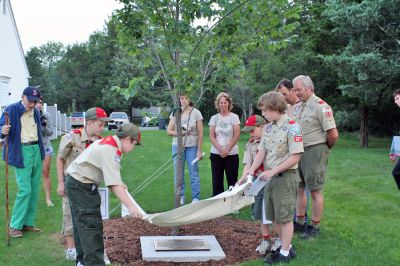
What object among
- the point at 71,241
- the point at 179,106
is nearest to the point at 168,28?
the point at 179,106

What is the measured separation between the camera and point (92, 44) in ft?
206

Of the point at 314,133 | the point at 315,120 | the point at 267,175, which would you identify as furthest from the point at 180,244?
the point at 315,120

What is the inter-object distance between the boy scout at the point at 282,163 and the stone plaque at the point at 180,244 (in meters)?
0.86

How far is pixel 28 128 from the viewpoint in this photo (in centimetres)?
605

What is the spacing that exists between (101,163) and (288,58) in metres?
20.4

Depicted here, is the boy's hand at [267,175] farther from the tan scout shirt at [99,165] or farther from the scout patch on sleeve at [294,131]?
the tan scout shirt at [99,165]

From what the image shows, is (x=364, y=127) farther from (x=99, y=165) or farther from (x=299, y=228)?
(x=99, y=165)

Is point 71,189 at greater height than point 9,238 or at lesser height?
greater

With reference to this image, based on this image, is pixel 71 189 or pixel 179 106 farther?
pixel 179 106

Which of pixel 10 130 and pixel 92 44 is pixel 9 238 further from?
pixel 92 44

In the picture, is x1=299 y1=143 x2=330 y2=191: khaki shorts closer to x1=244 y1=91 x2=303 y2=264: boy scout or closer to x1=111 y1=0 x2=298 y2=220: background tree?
x1=244 y1=91 x2=303 y2=264: boy scout

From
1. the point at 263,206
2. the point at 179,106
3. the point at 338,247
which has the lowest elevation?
the point at 338,247

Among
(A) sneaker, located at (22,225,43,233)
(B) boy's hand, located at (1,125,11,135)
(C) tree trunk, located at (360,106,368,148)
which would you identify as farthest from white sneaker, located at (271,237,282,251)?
(C) tree trunk, located at (360,106,368,148)

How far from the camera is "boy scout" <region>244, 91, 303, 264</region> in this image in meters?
4.63
